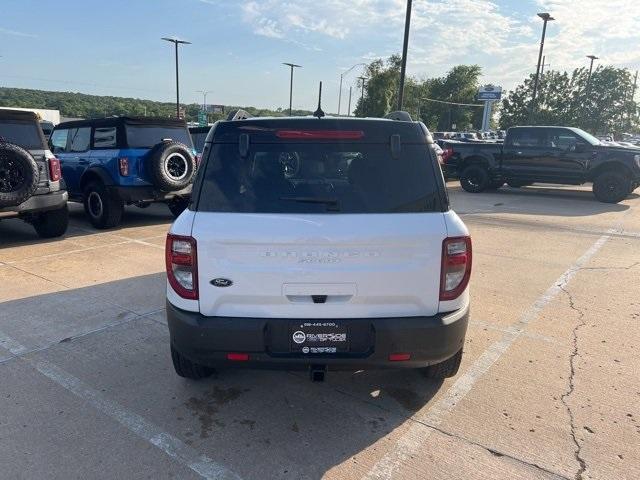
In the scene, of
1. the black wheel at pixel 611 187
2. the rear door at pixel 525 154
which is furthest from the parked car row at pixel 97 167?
the black wheel at pixel 611 187

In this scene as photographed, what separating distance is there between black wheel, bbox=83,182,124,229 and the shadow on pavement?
164 inches

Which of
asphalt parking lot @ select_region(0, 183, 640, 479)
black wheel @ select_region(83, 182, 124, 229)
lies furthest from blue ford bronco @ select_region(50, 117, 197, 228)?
asphalt parking lot @ select_region(0, 183, 640, 479)

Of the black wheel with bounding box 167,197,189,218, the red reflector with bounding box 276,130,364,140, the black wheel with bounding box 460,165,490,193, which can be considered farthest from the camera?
the black wheel with bounding box 460,165,490,193

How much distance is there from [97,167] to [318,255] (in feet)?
23.8

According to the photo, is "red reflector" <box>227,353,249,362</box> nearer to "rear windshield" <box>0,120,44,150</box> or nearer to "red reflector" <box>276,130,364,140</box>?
"red reflector" <box>276,130,364,140</box>

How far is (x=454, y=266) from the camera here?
2.69m

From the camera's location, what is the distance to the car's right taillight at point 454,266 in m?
2.66

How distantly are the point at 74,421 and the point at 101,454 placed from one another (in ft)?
1.38

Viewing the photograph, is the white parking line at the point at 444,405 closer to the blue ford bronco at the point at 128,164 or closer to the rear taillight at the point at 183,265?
the rear taillight at the point at 183,265

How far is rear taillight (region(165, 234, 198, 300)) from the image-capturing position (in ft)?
8.63

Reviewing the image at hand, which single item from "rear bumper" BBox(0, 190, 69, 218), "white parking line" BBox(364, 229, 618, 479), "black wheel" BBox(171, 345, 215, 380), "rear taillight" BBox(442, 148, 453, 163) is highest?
"rear taillight" BBox(442, 148, 453, 163)

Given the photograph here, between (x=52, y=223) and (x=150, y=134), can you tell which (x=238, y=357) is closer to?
(x=52, y=223)

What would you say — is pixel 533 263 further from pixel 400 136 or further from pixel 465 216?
pixel 400 136

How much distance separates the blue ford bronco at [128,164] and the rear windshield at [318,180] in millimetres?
5961
